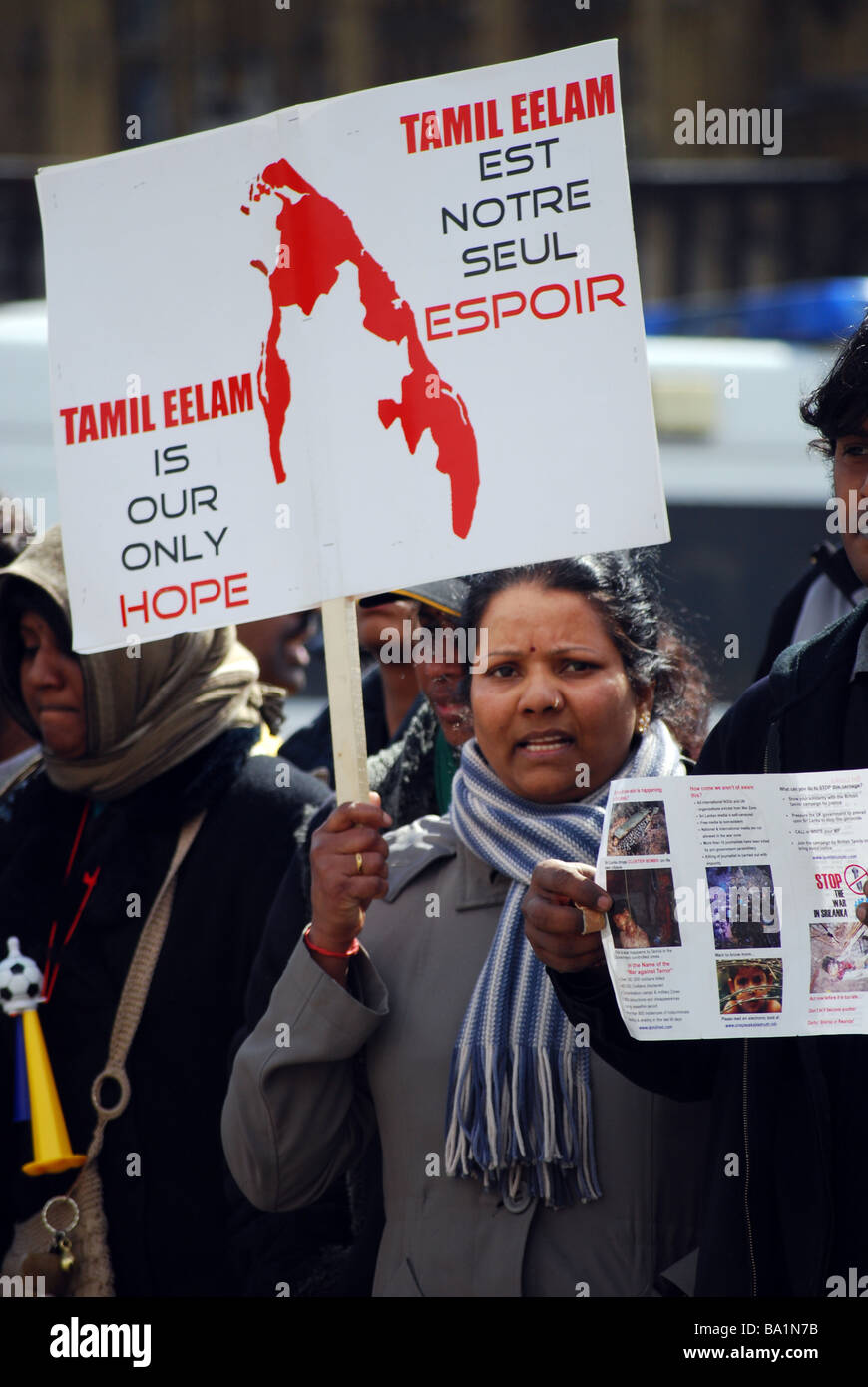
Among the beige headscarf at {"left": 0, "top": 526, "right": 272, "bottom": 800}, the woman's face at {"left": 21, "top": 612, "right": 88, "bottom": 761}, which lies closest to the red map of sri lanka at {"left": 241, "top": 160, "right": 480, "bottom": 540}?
the beige headscarf at {"left": 0, "top": 526, "right": 272, "bottom": 800}

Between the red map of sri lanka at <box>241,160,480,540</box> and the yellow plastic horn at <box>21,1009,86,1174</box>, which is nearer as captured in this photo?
the red map of sri lanka at <box>241,160,480,540</box>

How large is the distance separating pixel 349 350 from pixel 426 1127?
3.52 feet

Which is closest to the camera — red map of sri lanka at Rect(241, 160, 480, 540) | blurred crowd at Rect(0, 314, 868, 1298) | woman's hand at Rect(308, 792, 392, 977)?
blurred crowd at Rect(0, 314, 868, 1298)

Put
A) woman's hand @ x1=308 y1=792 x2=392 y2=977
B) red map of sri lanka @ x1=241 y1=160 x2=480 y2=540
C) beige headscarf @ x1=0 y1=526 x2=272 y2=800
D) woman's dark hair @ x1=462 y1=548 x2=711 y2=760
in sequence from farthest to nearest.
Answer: beige headscarf @ x1=0 y1=526 x2=272 y2=800
woman's dark hair @ x1=462 y1=548 x2=711 y2=760
red map of sri lanka @ x1=241 y1=160 x2=480 y2=540
woman's hand @ x1=308 y1=792 x2=392 y2=977

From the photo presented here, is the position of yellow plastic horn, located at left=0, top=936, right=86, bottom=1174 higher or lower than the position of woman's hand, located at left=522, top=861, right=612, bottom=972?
lower

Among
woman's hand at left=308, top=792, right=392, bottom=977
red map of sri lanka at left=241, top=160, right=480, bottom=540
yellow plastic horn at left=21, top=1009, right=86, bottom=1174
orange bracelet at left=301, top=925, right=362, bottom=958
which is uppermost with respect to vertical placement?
red map of sri lanka at left=241, top=160, right=480, bottom=540

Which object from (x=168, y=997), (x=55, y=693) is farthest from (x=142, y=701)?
(x=168, y=997)

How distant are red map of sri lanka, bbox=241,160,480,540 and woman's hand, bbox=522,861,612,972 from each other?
1.71ft

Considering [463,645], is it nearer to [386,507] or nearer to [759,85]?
[386,507]

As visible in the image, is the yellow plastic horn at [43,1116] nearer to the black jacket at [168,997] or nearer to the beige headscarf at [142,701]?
the black jacket at [168,997]

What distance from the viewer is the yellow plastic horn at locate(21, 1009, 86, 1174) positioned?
3.04 metres

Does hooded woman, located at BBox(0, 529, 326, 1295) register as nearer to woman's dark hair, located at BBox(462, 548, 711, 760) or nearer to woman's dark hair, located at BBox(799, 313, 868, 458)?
woman's dark hair, located at BBox(462, 548, 711, 760)

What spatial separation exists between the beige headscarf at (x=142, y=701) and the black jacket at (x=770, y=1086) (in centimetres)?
107

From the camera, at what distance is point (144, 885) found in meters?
3.14
